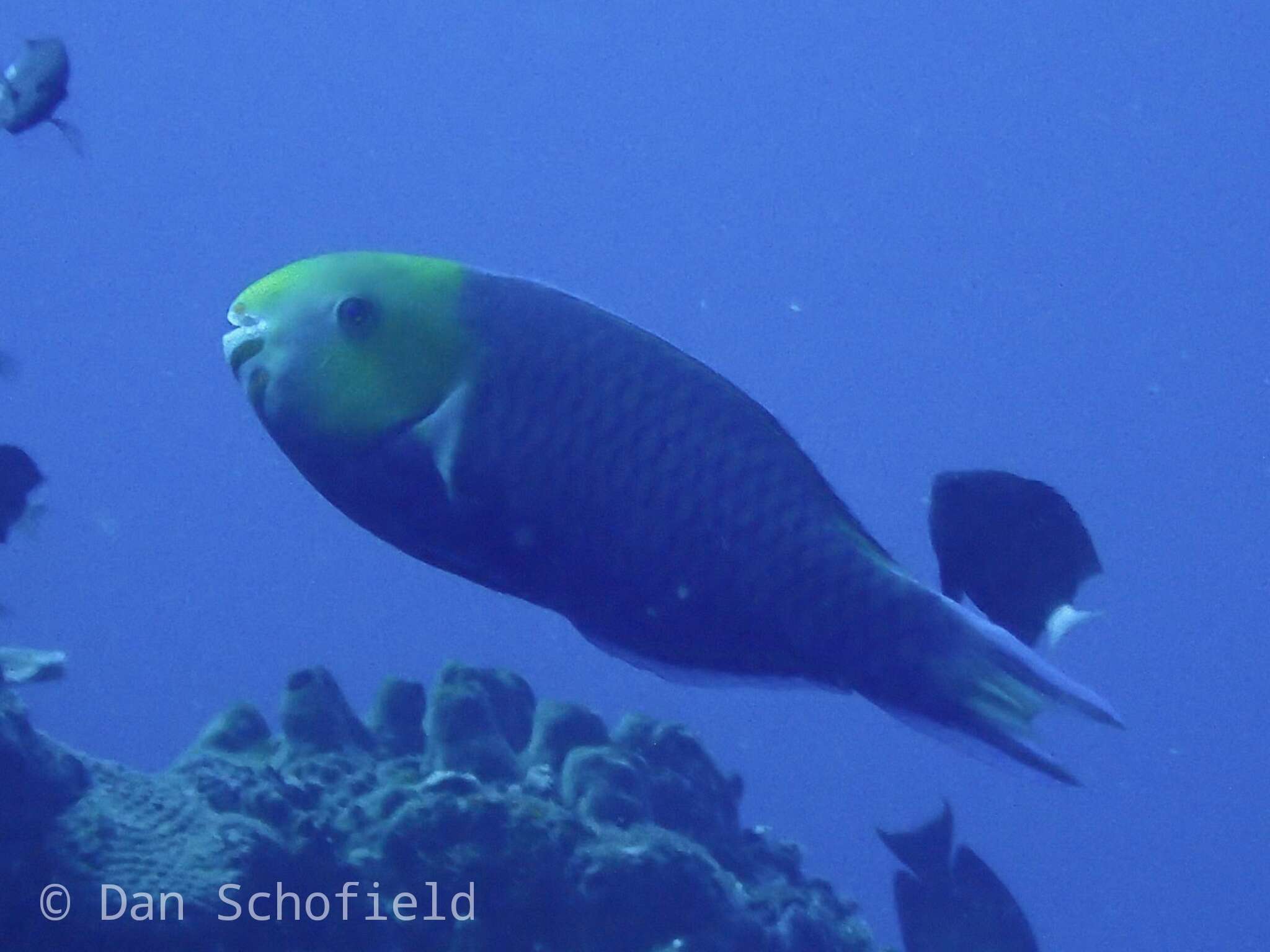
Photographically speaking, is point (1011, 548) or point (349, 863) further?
point (349, 863)

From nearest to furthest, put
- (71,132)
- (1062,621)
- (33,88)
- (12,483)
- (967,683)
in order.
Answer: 1. (967,683)
2. (1062,621)
3. (12,483)
4. (33,88)
5. (71,132)

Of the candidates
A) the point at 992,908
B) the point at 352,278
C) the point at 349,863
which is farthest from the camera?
the point at 992,908

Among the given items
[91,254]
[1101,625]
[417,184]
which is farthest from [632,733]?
[417,184]

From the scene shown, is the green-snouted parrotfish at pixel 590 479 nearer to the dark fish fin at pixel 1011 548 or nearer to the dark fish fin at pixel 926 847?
the dark fish fin at pixel 1011 548

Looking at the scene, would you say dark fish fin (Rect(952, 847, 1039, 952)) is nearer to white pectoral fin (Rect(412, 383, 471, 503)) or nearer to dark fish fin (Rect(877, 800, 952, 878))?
dark fish fin (Rect(877, 800, 952, 878))

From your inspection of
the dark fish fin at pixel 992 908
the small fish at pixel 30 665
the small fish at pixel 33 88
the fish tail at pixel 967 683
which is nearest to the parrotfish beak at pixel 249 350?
the fish tail at pixel 967 683

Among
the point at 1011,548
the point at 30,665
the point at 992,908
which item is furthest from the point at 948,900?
the point at 30,665

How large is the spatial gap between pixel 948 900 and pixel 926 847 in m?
0.19

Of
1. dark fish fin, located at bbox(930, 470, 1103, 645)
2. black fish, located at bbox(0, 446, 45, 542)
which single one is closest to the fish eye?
dark fish fin, located at bbox(930, 470, 1103, 645)

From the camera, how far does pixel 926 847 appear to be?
438 cm

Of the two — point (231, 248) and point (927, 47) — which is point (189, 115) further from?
point (927, 47)

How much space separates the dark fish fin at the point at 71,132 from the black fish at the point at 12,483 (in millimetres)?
1896

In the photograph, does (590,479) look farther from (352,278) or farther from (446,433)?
(352,278)

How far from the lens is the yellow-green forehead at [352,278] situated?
129 cm
